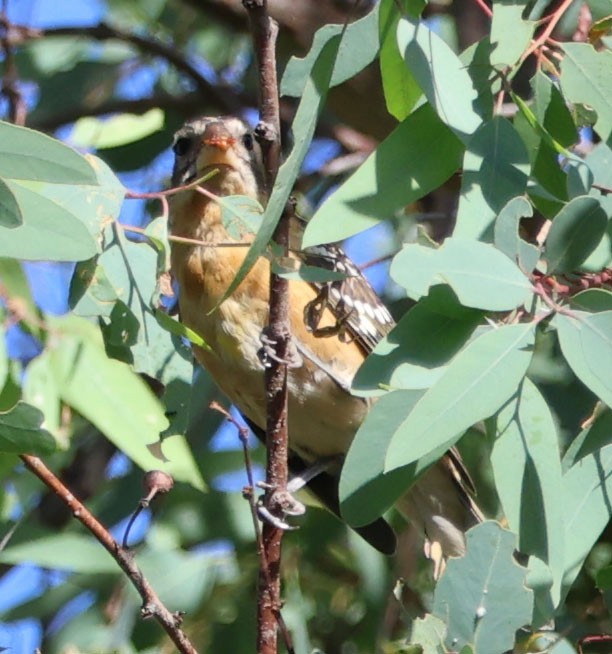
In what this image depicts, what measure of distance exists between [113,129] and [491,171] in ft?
8.69

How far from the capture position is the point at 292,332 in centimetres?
330

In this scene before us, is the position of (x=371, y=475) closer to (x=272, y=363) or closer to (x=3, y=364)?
(x=272, y=363)

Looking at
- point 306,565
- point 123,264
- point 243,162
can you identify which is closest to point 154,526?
point 306,565

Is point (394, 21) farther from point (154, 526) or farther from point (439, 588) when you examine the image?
point (154, 526)

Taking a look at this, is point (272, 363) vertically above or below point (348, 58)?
below

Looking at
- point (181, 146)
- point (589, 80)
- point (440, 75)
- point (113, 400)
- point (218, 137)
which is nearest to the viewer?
point (440, 75)

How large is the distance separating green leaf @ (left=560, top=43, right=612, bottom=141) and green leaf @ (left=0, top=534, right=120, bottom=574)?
1.80 m

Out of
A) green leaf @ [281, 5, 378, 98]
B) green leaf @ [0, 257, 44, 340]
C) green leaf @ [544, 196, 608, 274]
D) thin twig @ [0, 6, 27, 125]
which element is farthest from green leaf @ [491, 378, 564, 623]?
thin twig @ [0, 6, 27, 125]

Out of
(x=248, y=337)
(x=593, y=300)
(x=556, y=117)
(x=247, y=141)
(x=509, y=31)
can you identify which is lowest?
(x=248, y=337)

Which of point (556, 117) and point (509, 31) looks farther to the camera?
point (556, 117)

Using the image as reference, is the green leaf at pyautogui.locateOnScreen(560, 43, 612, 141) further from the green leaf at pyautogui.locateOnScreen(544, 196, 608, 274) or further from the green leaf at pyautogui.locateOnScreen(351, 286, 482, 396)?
the green leaf at pyautogui.locateOnScreen(351, 286, 482, 396)

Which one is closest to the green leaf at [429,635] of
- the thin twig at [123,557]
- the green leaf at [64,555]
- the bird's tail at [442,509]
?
the thin twig at [123,557]

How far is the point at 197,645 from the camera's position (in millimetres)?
3477

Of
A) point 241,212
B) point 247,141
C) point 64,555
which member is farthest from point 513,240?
point 64,555
